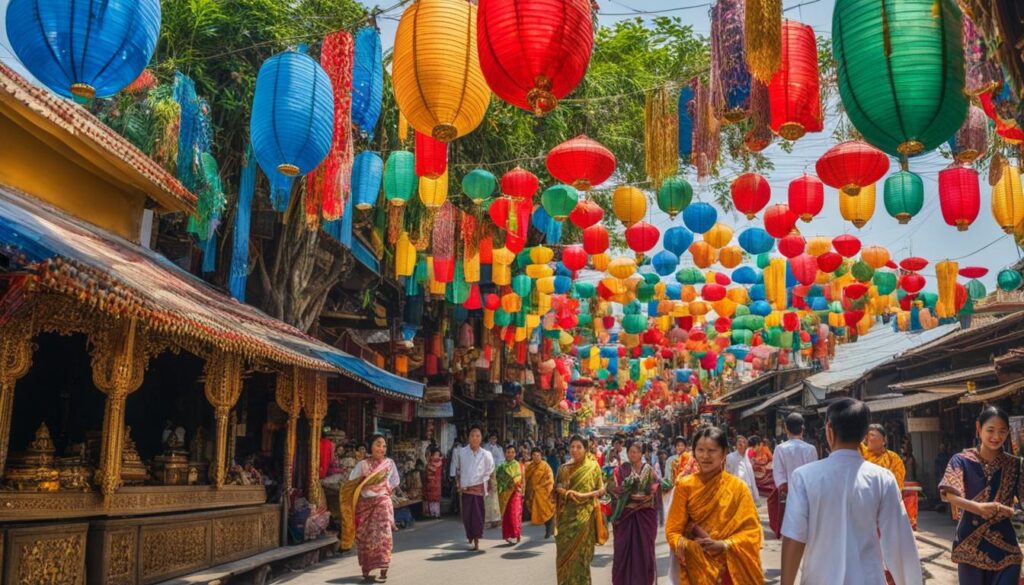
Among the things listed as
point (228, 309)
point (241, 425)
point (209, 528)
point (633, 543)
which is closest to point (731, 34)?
point (633, 543)

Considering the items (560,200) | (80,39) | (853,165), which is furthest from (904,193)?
(80,39)

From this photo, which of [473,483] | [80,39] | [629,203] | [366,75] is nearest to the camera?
[80,39]

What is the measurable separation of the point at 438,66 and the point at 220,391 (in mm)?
5493

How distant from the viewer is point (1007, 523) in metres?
5.56

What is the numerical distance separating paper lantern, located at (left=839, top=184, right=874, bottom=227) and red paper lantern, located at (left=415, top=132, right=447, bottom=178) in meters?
5.07

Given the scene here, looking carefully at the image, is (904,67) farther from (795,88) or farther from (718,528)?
(718,528)

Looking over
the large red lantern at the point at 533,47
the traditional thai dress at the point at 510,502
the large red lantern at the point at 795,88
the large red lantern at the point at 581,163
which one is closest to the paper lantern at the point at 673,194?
the large red lantern at the point at 581,163

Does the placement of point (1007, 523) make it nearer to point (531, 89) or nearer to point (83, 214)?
point (531, 89)

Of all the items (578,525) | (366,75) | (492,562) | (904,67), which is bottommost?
(492,562)

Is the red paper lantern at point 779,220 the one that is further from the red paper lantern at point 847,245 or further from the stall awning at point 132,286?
the stall awning at point 132,286

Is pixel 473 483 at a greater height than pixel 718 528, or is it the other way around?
pixel 718 528

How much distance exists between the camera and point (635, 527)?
805 cm

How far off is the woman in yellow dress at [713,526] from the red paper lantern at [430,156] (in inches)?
172

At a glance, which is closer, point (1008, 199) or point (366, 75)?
point (366, 75)
